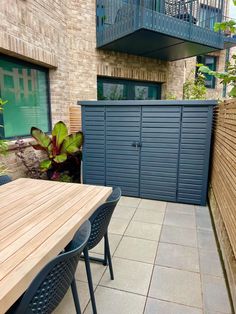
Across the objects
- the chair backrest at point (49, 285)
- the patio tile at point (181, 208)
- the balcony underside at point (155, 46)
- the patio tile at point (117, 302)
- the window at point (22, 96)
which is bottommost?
the patio tile at point (117, 302)

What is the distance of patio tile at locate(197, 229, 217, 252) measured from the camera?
2.72 m

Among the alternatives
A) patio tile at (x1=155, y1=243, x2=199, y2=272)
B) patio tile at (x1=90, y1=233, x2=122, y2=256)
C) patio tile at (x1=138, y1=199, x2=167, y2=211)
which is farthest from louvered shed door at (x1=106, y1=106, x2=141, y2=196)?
patio tile at (x1=155, y1=243, x2=199, y2=272)

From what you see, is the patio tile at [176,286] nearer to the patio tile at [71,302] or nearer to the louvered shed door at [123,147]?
the patio tile at [71,302]

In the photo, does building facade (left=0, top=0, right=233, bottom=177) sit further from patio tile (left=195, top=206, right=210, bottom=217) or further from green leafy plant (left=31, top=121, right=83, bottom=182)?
patio tile (left=195, top=206, right=210, bottom=217)

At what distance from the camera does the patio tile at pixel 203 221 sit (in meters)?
3.23

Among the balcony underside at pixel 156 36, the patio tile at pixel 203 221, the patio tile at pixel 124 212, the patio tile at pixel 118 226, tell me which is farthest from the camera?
the balcony underside at pixel 156 36

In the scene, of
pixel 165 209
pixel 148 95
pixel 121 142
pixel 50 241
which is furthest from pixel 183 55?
pixel 50 241

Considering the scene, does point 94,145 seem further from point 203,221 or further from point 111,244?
point 203,221

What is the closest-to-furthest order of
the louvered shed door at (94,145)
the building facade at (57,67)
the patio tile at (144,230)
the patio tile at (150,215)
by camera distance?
the patio tile at (144,230)
the patio tile at (150,215)
the building facade at (57,67)
the louvered shed door at (94,145)

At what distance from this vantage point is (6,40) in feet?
10.6

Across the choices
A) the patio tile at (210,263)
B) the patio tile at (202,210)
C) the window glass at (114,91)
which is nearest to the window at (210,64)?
the window glass at (114,91)

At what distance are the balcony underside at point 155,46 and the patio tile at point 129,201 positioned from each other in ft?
11.1

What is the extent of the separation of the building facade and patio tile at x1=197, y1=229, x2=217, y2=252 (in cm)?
307

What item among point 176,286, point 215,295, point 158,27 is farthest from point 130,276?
point 158,27
